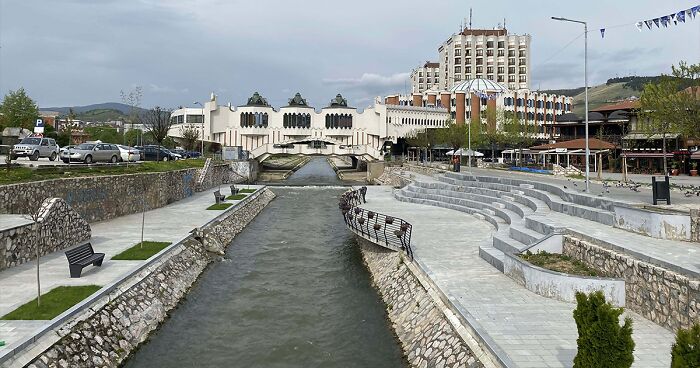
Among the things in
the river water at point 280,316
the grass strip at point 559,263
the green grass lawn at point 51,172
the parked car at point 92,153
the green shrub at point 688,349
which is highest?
the parked car at point 92,153

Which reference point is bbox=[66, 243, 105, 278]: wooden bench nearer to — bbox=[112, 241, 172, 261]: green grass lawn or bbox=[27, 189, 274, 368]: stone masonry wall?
bbox=[27, 189, 274, 368]: stone masonry wall

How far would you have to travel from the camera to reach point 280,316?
15961 mm

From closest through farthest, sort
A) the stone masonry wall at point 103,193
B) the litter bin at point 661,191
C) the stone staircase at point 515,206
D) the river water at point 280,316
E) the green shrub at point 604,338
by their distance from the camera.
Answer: the green shrub at point 604,338
the river water at point 280,316
the stone staircase at point 515,206
the litter bin at point 661,191
the stone masonry wall at point 103,193

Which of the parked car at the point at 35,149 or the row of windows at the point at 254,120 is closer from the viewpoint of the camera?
the parked car at the point at 35,149

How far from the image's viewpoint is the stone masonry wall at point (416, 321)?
11.1 m

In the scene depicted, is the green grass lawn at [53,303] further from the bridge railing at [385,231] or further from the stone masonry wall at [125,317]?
the bridge railing at [385,231]

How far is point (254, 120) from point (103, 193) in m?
67.3

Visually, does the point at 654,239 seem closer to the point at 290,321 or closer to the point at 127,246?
the point at 290,321

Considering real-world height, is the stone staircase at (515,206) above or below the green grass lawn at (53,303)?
above

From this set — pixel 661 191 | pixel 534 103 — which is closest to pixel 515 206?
pixel 661 191

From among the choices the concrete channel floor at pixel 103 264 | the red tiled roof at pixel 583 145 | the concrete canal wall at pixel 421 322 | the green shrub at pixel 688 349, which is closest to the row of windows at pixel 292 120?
the red tiled roof at pixel 583 145

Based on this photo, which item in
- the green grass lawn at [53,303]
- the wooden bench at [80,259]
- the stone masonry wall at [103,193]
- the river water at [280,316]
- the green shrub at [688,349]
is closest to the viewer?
the green shrub at [688,349]

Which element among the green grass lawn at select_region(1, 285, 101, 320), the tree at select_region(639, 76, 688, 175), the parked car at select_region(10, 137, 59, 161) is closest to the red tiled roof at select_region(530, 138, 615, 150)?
the tree at select_region(639, 76, 688, 175)

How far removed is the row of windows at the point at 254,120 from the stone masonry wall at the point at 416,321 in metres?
77.2
